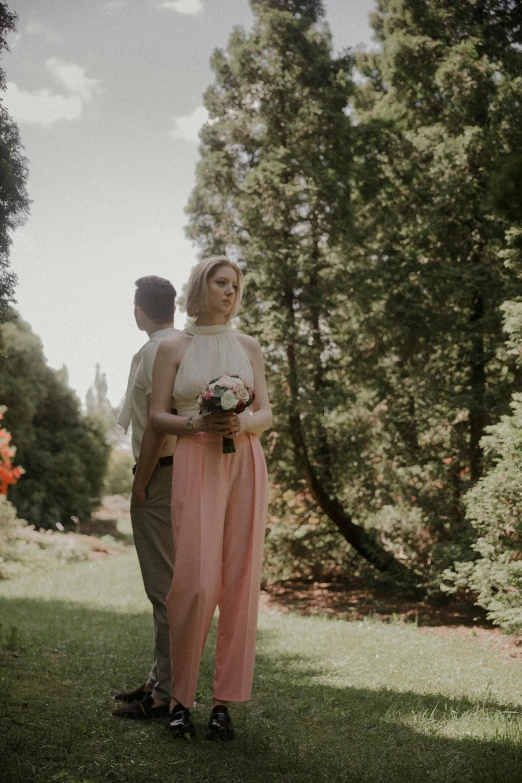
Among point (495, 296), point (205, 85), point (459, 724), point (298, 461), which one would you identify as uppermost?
point (205, 85)

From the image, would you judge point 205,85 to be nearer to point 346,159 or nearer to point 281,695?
point 346,159

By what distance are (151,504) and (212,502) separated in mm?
647

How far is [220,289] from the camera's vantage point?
3.43m

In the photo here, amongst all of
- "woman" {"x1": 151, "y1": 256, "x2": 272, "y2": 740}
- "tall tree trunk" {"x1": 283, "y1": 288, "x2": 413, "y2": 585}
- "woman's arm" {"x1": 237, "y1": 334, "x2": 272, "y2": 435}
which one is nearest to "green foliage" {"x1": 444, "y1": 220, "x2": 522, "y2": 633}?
"tall tree trunk" {"x1": 283, "y1": 288, "x2": 413, "y2": 585}

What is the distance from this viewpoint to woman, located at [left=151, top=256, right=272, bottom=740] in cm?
315

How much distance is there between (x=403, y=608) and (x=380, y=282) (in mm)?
4678

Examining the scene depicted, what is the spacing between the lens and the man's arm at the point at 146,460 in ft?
11.5

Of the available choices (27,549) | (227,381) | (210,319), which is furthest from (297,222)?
(27,549)

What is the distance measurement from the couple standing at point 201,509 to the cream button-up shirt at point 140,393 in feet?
0.27

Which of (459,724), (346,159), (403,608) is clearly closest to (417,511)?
(403,608)

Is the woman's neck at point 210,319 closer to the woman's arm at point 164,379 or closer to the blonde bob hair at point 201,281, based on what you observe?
the blonde bob hair at point 201,281

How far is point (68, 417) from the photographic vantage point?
63.3ft

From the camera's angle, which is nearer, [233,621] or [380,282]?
[233,621]

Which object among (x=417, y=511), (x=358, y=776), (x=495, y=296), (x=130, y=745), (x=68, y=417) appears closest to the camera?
(x=358, y=776)
